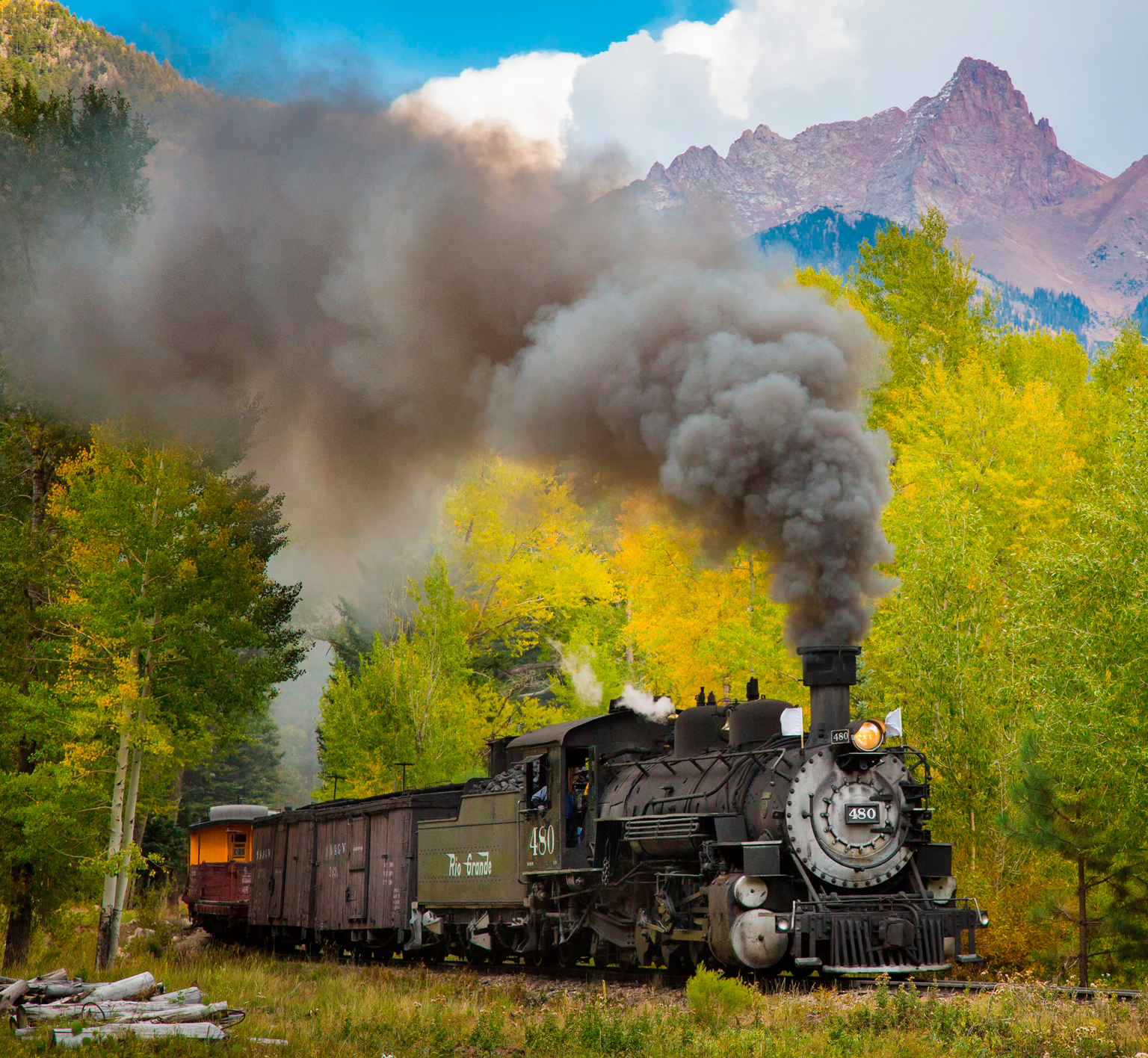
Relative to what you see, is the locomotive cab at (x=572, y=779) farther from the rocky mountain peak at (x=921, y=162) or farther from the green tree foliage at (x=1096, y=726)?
the rocky mountain peak at (x=921, y=162)

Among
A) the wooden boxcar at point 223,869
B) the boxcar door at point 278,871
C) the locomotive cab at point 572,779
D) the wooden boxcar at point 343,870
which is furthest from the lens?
the wooden boxcar at point 223,869

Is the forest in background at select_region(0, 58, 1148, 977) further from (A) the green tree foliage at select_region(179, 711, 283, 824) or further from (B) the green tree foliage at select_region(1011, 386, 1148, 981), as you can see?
(A) the green tree foliage at select_region(179, 711, 283, 824)

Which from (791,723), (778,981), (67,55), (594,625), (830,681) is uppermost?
(67,55)

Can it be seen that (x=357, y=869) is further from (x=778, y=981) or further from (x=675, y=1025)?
(x=675, y=1025)

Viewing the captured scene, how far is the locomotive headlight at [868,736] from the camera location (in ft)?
32.8

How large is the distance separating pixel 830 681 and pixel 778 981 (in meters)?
2.63

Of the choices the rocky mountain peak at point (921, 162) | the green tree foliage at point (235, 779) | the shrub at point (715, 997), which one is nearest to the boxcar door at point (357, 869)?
the shrub at point (715, 997)

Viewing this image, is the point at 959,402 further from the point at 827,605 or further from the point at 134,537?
the point at 134,537

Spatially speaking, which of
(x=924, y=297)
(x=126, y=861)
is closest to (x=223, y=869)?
(x=126, y=861)

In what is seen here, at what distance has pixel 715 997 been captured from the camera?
8.42 meters

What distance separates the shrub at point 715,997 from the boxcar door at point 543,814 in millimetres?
3570

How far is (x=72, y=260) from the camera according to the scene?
18.8 metres

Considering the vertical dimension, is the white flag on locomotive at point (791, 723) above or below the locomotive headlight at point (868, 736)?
above

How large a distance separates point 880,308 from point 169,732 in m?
18.5
